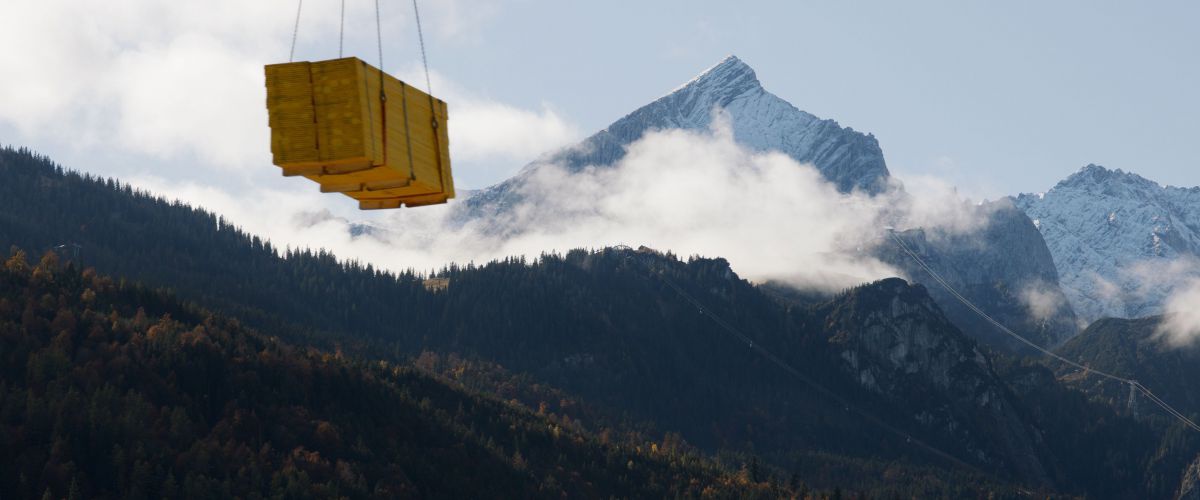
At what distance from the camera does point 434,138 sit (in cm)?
6619

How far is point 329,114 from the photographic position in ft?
203

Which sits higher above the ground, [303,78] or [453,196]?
[303,78]

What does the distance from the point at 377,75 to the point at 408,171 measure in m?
3.89

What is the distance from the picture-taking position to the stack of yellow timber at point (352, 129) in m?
61.4

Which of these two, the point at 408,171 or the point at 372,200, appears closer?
the point at 408,171

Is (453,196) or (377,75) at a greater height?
(377,75)

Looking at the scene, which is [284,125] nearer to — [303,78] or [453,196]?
[303,78]

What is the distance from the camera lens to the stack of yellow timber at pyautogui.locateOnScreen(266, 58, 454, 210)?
61.4 m

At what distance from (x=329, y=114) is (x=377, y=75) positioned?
8.44 feet

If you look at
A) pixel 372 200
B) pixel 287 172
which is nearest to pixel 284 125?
pixel 287 172

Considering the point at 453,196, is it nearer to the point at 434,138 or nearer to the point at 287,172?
the point at 434,138

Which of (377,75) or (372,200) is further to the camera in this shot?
(372,200)

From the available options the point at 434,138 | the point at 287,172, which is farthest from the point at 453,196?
the point at 287,172

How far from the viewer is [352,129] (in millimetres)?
61250
